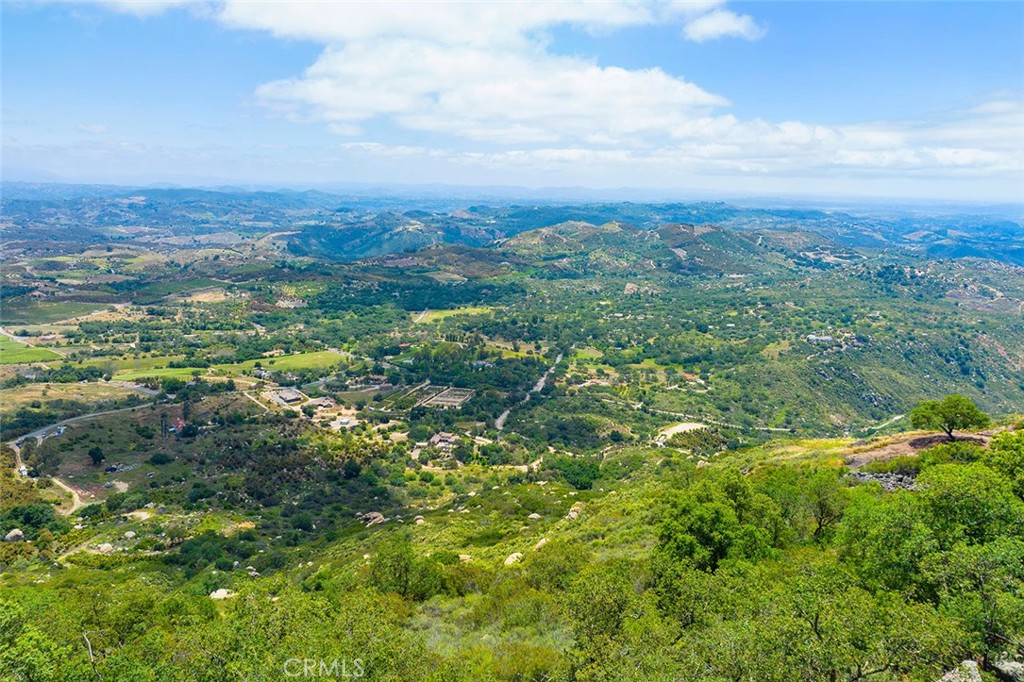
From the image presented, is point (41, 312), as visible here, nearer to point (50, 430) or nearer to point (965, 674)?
point (50, 430)

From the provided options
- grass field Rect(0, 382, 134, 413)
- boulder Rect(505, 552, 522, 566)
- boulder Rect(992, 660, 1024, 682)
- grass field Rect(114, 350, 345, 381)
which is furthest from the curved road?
boulder Rect(992, 660, 1024, 682)

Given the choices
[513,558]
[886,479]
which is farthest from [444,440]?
[886,479]

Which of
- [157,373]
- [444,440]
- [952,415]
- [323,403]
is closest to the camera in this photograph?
[952,415]

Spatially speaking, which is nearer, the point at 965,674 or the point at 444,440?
the point at 965,674

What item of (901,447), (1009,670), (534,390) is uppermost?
(1009,670)

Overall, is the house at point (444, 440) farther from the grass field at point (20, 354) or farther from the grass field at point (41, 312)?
the grass field at point (41, 312)

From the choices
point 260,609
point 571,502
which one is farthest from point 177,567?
point 571,502

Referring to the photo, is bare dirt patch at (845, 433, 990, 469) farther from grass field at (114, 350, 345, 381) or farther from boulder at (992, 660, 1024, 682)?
grass field at (114, 350, 345, 381)

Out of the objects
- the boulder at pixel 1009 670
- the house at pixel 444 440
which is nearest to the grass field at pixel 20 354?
Result: the house at pixel 444 440
